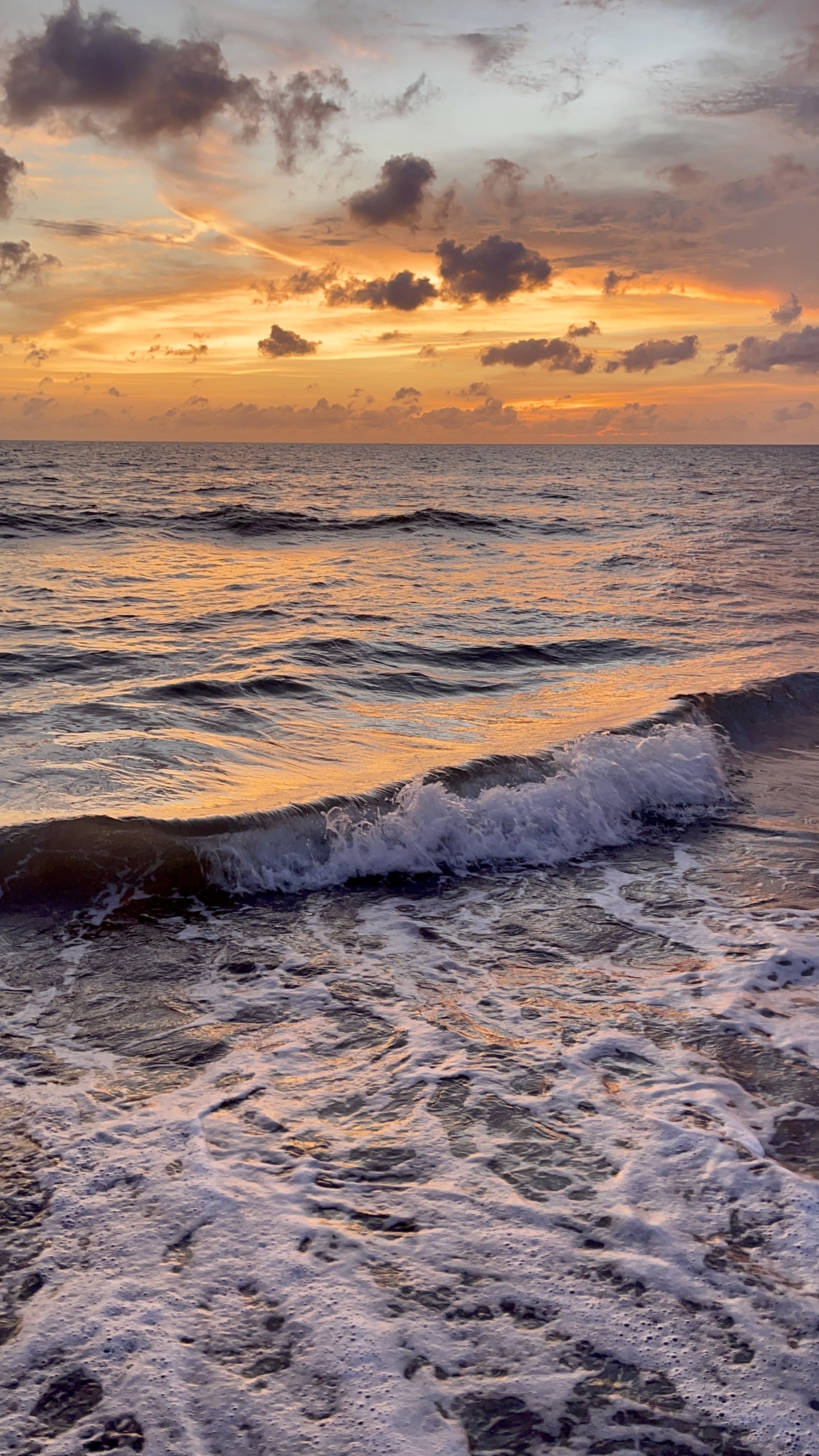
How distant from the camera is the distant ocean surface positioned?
2678mm

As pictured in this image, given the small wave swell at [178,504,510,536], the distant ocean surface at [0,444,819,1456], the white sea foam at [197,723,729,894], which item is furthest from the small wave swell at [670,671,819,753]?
the small wave swell at [178,504,510,536]

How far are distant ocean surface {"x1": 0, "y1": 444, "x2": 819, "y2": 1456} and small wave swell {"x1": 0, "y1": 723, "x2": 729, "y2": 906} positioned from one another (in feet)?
0.11

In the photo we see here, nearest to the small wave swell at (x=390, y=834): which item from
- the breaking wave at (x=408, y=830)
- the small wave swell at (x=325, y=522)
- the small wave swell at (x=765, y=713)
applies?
the breaking wave at (x=408, y=830)

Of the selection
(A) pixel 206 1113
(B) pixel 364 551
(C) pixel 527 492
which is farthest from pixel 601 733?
(C) pixel 527 492

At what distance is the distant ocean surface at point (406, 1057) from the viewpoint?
8.79ft

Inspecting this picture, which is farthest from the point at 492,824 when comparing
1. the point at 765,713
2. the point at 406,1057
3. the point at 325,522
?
the point at 325,522

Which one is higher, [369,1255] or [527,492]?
[527,492]

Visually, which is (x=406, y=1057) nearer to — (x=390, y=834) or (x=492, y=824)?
(x=390, y=834)

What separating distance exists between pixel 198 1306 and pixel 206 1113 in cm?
99

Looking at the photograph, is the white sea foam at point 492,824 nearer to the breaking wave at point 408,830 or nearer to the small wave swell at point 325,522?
the breaking wave at point 408,830

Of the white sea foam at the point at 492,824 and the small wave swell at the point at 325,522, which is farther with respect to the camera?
the small wave swell at the point at 325,522

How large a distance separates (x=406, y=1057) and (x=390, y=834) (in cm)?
262

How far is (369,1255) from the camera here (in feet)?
10.2

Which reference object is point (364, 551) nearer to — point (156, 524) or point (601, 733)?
point (156, 524)
